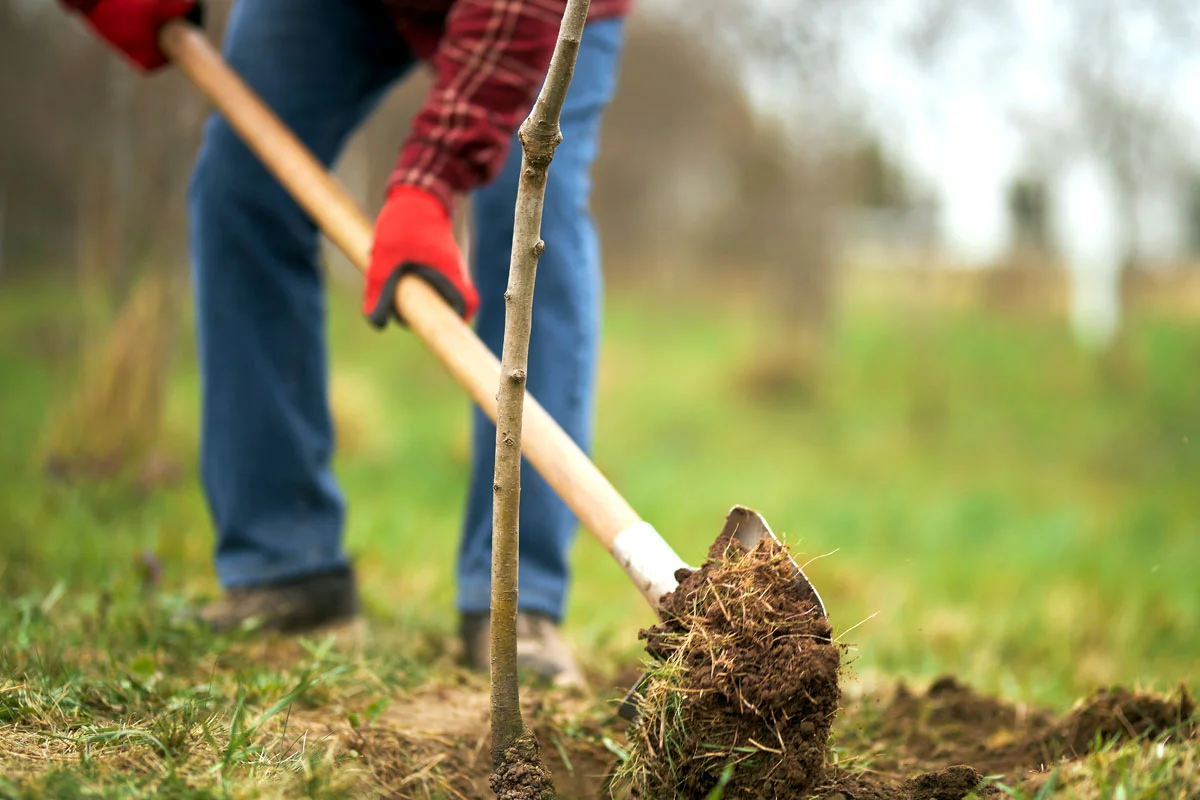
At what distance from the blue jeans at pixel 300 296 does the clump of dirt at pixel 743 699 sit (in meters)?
0.74

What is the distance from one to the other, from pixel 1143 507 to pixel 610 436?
3.27 meters

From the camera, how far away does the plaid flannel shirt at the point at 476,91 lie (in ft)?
Answer: 6.02

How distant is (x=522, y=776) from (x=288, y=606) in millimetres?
1033

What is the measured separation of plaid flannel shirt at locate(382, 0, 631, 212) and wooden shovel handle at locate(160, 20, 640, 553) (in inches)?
6.3

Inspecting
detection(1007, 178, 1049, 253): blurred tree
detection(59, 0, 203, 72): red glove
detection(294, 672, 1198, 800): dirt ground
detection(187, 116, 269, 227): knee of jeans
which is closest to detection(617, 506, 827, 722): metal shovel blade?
detection(294, 672, 1198, 800): dirt ground

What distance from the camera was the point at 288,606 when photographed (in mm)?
2184

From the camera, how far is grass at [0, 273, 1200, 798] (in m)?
1.40

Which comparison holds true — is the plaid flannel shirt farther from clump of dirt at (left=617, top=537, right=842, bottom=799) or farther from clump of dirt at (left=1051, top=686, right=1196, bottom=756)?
clump of dirt at (left=1051, top=686, right=1196, bottom=756)

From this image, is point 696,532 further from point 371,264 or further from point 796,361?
point 796,361

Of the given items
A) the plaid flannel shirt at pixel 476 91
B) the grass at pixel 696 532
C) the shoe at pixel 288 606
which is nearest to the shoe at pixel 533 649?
the grass at pixel 696 532

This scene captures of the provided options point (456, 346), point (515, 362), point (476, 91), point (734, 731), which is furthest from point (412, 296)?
point (734, 731)

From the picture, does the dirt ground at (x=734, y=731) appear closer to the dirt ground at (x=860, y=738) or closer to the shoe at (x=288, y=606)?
the dirt ground at (x=860, y=738)

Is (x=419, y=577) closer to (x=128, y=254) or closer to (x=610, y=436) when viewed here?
(x=128, y=254)

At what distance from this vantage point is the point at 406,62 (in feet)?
7.65
